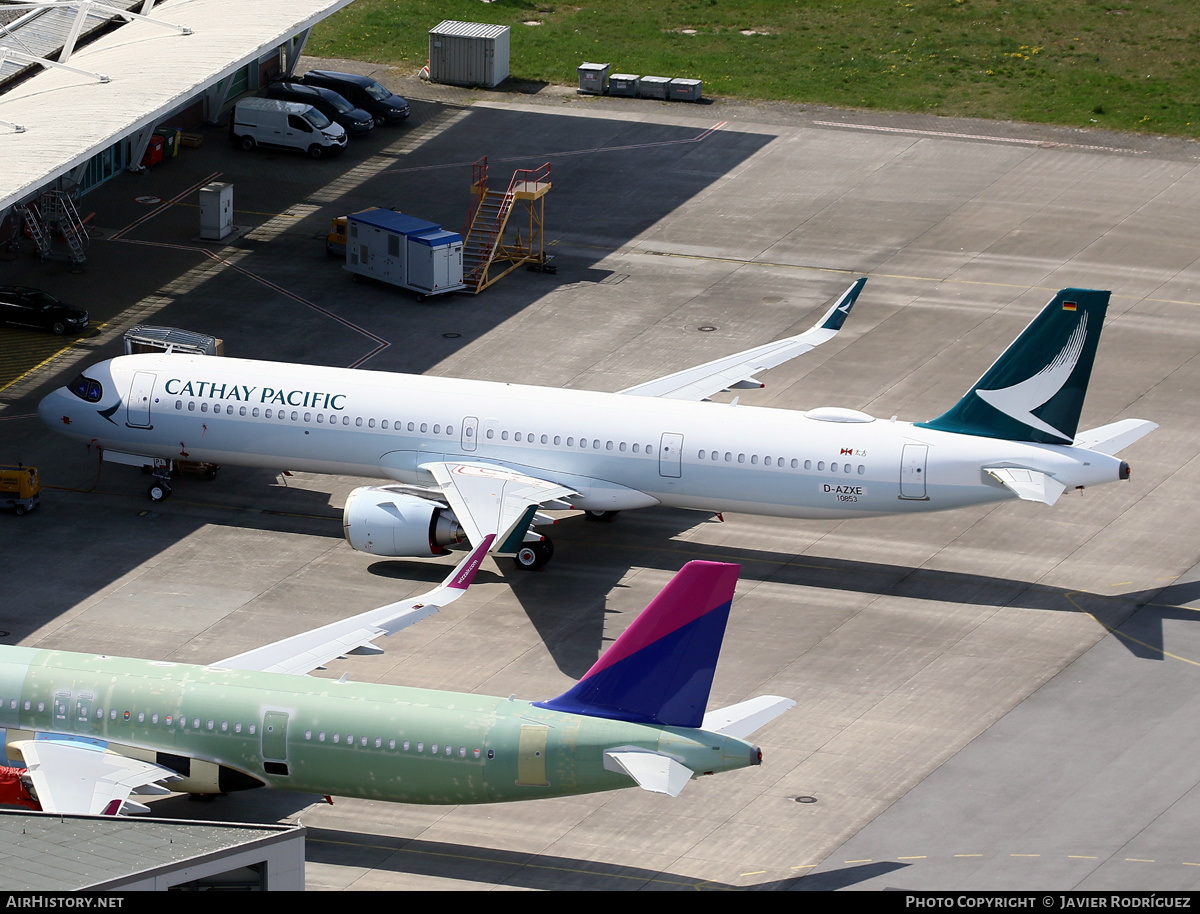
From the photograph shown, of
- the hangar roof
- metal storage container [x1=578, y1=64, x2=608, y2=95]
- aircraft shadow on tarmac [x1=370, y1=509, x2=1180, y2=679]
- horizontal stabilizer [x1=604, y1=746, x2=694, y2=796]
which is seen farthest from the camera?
metal storage container [x1=578, y1=64, x2=608, y2=95]

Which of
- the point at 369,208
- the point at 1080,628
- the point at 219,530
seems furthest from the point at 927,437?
the point at 369,208

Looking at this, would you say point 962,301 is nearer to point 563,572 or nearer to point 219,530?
point 563,572

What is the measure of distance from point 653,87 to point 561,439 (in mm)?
50442

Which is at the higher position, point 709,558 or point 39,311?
point 39,311

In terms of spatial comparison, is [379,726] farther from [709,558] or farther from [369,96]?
[369,96]

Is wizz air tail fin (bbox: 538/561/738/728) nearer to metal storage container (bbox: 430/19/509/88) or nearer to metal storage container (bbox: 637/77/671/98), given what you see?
metal storage container (bbox: 637/77/671/98)

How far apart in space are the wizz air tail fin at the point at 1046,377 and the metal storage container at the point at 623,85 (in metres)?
53.5

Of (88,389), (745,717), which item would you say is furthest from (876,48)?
(745,717)

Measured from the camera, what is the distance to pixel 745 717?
38.6 meters

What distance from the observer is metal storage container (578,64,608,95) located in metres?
102

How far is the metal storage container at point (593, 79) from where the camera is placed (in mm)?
102312

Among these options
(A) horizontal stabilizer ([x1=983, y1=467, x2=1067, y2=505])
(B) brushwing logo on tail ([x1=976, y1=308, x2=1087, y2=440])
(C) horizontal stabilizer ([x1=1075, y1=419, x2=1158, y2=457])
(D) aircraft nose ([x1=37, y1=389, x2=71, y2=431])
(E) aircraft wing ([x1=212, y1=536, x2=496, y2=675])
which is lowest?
(D) aircraft nose ([x1=37, y1=389, x2=71, y2=431])

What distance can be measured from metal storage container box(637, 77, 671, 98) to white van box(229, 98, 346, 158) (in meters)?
18.6

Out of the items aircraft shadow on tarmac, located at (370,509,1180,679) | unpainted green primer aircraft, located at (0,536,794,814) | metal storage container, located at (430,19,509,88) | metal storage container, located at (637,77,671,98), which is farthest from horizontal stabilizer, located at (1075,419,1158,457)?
metal storage container, located at (430,19,509,88)
